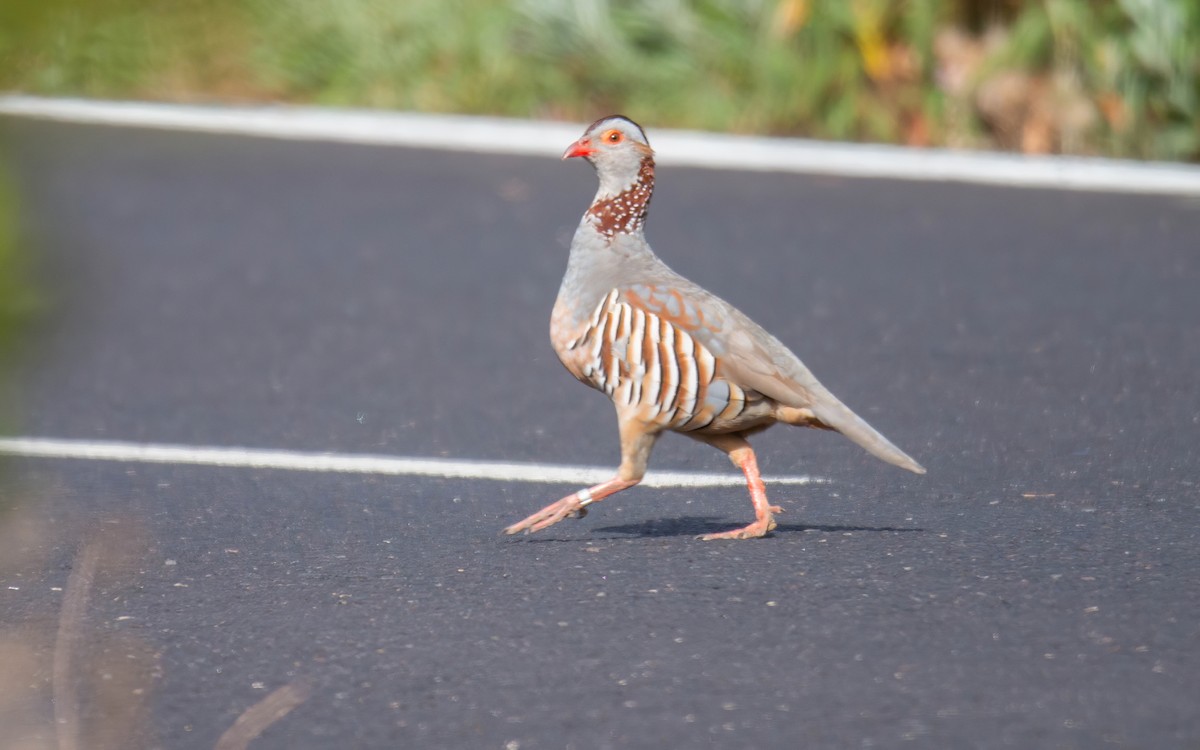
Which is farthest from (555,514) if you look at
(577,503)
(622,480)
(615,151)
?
(615,151)

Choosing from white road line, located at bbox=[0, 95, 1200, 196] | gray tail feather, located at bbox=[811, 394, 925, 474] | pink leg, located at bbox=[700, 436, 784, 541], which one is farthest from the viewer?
white road line, located at bbox=[0, 95, 1200, 196]

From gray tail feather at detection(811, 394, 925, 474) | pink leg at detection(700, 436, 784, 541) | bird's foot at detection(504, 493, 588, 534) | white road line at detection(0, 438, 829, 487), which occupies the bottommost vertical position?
white road line at detection(0, 438, 829, 487)

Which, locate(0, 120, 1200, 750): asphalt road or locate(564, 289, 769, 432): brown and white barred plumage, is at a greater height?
locate(564, 289, 769, 432): brown and white barred plumage

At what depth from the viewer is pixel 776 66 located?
12711 mm

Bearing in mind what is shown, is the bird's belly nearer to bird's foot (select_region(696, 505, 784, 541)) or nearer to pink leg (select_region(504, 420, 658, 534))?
pink leg (select_region(504, 420, 658, 534))

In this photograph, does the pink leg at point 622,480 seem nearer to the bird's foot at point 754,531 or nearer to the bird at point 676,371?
the bird at point 676,371

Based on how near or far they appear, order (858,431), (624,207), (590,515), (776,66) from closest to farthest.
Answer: (858,431) → (624,207) → (590,515) → (776,66)

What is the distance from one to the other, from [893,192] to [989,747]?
25.9 feet

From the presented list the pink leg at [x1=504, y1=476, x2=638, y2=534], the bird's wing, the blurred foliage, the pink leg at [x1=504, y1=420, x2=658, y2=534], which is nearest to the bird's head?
the bird's wing

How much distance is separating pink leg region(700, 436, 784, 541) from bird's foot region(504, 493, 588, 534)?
0.41 metres

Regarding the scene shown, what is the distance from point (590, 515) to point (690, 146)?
707 cm

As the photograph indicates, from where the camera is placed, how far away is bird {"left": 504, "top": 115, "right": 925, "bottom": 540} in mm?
4609

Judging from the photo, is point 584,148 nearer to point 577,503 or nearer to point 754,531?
point 577,503

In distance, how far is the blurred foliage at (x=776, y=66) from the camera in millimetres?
12086
